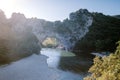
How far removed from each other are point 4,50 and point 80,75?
32.7 metres

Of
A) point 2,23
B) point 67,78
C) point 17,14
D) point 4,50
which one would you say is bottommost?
point 67,78

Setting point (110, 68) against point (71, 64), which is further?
point (71, 64)

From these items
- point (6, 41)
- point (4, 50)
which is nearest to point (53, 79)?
point (4, 50)

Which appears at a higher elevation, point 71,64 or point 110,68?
point 110,68

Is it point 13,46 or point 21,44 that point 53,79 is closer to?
point 13,46

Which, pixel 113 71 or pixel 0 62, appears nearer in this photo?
pixel 113 71

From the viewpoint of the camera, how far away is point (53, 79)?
209ft

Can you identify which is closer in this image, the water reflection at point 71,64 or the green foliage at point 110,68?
the green foliage at point 110,68

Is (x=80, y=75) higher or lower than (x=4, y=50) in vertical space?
lower

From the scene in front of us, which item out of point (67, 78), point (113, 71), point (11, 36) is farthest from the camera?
point (11, 36)

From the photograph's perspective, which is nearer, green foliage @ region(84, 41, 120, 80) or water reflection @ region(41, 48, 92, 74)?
green foliage @ region(84, 41, 120, 80)

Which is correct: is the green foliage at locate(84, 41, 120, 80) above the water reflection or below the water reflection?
above

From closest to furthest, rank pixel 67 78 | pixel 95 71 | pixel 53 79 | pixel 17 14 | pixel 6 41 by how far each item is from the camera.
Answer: pixel 95 71 → pixel 53 79 → pixel 67 78 → pixel 6 41 → pixel 17 14

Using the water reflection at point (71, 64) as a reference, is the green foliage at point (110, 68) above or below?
above
